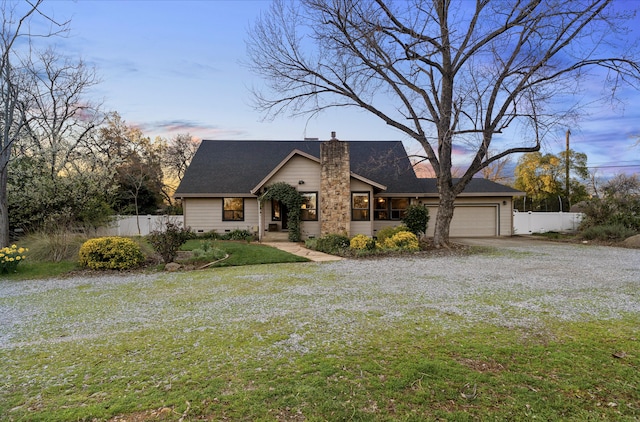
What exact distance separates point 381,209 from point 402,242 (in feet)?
16.5

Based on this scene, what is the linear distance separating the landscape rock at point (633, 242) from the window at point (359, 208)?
10830 millimetres

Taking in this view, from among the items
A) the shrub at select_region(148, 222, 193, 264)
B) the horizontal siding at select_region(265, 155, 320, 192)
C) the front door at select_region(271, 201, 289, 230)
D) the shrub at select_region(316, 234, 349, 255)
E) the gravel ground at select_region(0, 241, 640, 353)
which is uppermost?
the horizontal siding at select_region(265, 155, 320, 192)

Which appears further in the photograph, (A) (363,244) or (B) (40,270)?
(A) (363,244)

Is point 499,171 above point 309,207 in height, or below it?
above

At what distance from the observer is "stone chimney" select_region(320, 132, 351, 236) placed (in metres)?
15.9

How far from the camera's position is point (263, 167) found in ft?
63.1

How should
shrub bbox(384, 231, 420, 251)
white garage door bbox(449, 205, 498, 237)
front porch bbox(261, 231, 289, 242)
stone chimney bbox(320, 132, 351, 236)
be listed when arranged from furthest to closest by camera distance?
white garage door bbox(449, 205, 498, 237) < front porch bbox(261, 231, 289, 242) < stone chimney bbox(320, 132, 351, 236) < shrub bbox(384, 231, 420, 251)

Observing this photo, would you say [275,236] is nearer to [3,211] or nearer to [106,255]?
[106,255]

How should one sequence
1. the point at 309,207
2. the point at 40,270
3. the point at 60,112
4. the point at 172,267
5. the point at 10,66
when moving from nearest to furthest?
the point at 40,270, the point at 172,267, the point at 10,66, the point at 309,207, the point at 60,112

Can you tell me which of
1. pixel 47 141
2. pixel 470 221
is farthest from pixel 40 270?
pixel 470 221

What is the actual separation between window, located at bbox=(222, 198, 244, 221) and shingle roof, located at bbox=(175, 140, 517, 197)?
51cm

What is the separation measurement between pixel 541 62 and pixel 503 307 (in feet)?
36.1

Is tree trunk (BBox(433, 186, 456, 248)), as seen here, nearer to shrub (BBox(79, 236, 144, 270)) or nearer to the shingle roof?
the shingle roof

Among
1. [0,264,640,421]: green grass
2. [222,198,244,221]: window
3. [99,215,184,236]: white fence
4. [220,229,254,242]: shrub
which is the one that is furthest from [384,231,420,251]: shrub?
[99,215,184,236]: white fence
